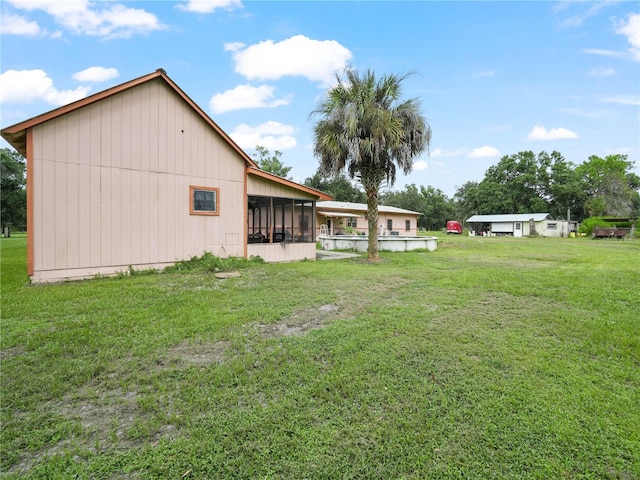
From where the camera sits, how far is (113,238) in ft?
27.6

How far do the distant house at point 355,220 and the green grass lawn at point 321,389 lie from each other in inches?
808

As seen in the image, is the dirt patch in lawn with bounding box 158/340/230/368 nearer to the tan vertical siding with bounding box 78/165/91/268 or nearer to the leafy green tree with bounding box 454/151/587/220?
the tan vertical siding with bounding box 78/165/91/268

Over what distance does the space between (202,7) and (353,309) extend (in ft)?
34.7

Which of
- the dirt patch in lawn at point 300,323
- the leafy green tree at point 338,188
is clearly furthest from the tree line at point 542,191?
the dirt patch in lawn at point 300,323

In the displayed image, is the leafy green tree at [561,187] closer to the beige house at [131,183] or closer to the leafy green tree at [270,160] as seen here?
the leafy green tree at [270,160]

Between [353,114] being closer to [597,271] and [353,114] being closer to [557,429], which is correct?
[597,271]

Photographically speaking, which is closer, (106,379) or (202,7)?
(106,379)

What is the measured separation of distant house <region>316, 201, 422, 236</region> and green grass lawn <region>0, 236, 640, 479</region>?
67.3ft

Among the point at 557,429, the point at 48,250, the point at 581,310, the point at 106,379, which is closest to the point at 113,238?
the point at 48,250

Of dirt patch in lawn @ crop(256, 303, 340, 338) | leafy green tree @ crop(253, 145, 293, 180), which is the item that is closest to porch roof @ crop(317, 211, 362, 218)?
leafy green tree @ crop(253, 145, 293, 180)

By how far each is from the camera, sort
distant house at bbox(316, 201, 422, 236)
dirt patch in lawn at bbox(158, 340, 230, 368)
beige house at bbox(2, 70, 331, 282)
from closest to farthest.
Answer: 1. dirt patch in lawn at bbox(158, 340, 230, 368)
2. beige house at bbox(2, 70, 331, 282)
3. distant house at bbox(316, 201, 422, 236)

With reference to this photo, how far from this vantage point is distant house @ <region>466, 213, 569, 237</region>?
38.8 meters

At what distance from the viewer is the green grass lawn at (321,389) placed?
207 cm

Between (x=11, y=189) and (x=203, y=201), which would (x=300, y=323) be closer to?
(x=203, y=201)
